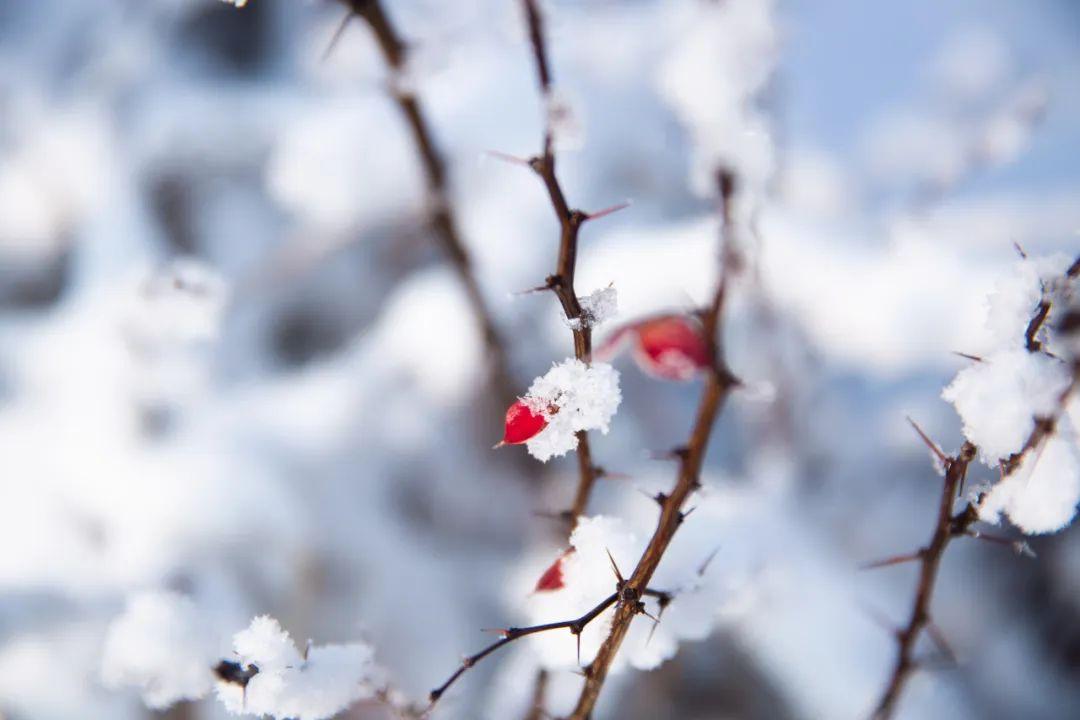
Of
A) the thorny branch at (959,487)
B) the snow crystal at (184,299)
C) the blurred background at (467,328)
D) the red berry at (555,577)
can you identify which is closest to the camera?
the thorny branch at (959,487)

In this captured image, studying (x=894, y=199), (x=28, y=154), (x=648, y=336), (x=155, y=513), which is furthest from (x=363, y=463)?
(x=894, y=199)

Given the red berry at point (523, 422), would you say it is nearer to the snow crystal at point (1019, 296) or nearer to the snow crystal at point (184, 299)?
the snow crystal at point (1019, 296)

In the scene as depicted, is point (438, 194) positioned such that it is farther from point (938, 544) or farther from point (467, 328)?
point (938, 544)

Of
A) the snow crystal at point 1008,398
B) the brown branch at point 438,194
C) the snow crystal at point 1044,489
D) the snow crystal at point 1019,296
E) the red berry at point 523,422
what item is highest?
the brown branch at point 438,194

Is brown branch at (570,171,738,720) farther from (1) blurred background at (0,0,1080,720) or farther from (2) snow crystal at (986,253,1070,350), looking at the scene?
(1) blurred background at (0,0,1080,720)

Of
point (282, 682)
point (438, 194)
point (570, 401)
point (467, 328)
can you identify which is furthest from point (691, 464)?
point (467, 328)

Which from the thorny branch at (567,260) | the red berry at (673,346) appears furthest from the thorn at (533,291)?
the red berry at (673,346)

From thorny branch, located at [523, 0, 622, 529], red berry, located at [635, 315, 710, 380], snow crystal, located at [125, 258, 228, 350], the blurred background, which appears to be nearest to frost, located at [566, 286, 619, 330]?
thorny branch, located at [523, 0, 622, 529]
